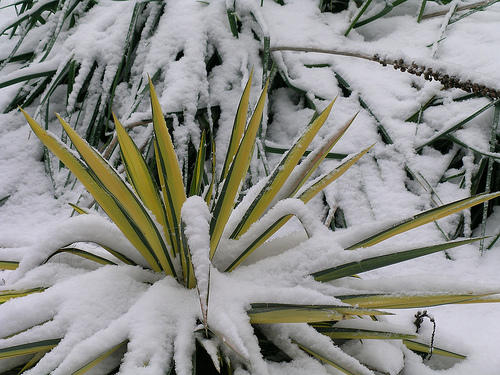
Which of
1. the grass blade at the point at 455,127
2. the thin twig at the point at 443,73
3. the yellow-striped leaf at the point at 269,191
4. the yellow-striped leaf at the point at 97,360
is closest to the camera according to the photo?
the yellow-striped leaf at the point at 97,360

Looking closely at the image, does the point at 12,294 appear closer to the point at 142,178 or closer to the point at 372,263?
the point at 142,178

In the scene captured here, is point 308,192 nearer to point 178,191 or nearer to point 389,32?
point 178,191

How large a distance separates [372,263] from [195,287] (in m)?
0.28

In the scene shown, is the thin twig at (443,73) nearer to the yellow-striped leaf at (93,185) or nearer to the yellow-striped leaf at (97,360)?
the yellow-striped leaf at (93,185)

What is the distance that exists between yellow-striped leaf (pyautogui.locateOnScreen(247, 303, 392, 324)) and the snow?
0.02 meters

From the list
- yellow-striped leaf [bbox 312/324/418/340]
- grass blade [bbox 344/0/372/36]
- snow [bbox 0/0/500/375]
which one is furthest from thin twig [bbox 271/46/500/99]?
yellow-striped leaf [bbox 312/324/418/340]

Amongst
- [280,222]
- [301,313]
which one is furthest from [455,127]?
[301,313]

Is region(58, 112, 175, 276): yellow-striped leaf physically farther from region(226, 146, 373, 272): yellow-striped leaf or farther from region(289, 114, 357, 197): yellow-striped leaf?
region(289, 114, 357, 197): yellow-striped leaf

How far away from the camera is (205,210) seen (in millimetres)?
519

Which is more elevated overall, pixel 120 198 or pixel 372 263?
pixel 120 198

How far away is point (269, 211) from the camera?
64cm

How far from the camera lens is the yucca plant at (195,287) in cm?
48

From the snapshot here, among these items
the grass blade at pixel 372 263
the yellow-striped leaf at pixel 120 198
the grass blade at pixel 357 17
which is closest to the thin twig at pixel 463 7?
the grass blade at pixel 357 17

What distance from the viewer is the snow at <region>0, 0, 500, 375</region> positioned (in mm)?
514
